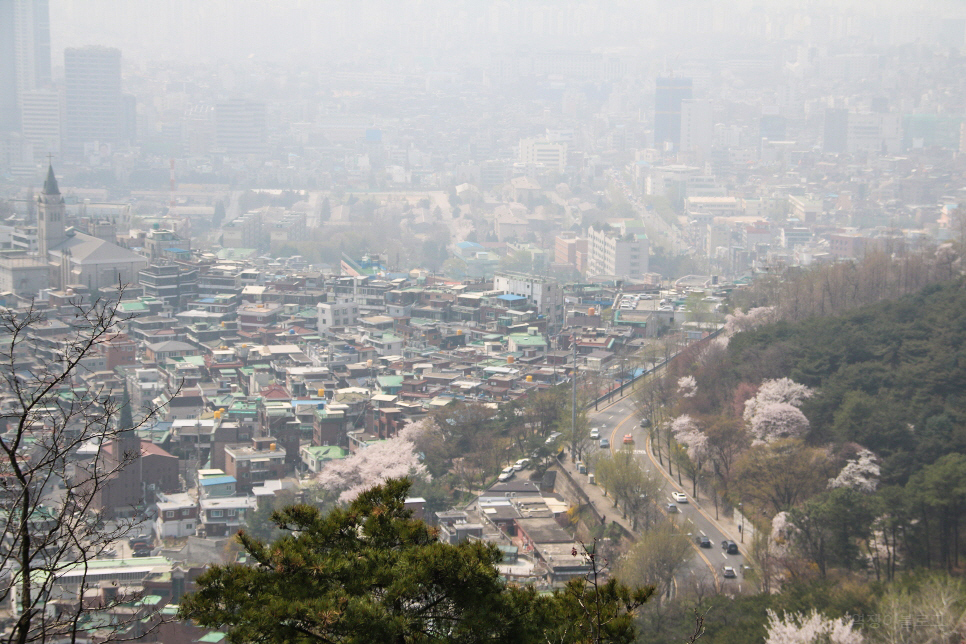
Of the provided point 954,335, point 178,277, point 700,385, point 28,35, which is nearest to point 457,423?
point 700,385

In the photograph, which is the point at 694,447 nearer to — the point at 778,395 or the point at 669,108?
the point at 778,395

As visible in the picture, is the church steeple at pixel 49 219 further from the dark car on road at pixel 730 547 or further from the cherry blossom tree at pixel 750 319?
the dark car on road at pixel 730 547

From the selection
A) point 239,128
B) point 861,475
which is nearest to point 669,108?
point 239,128

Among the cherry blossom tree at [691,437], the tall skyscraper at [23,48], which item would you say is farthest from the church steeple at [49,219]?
the tall skyscraper at [23,48]

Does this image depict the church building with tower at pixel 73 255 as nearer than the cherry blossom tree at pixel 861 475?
No

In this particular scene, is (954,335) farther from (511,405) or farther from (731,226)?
(731,226)
